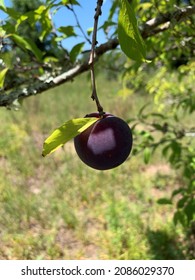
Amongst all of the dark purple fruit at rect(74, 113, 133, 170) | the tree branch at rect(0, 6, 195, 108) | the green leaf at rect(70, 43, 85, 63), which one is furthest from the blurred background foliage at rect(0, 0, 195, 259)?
the dark purple fruit at rect(74, 113, 133, 170)

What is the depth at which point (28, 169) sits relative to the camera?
354cm

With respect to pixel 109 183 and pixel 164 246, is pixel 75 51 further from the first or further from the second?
pixel 109 183

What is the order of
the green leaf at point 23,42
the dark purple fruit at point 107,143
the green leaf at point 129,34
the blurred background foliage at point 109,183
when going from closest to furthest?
the green leaf at point 129,34 < the dark purple fruit at point 107,143 < the green leaf at point 23,42 < the blurred background foliage at point 109,183

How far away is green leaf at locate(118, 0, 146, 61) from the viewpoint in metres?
0.47

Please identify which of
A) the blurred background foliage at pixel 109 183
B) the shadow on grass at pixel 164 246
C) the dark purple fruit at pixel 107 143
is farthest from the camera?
the shadow on grass at pixel 164 246

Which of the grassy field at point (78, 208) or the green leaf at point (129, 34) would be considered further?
the grassy field at point (78, 208)

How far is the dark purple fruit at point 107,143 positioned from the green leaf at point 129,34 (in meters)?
0.11

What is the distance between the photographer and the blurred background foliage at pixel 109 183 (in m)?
1.33

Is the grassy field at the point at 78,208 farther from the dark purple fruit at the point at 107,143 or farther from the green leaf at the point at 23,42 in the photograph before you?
the dark purple fruit at the point at 107,143

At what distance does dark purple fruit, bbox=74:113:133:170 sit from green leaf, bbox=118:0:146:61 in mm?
113

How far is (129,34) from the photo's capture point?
0.49 meters

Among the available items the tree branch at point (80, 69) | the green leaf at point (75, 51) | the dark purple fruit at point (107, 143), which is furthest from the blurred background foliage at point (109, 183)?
the dark purple fruit at point (107, 143)
